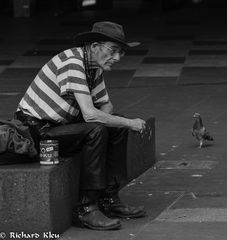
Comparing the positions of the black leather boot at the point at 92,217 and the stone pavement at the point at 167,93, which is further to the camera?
the stone pavement at the point at 167,93

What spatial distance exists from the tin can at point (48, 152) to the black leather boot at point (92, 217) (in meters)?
0.39

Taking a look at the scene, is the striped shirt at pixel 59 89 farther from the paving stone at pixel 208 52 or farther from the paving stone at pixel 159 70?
the paving stone at pixel 208 52

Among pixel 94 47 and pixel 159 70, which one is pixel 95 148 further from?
pixel 159 70

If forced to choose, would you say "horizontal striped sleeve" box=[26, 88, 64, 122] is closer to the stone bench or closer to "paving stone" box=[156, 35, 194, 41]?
the stone bench

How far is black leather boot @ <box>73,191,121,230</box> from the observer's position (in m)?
6.19

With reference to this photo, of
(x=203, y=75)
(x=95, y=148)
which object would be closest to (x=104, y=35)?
(x=95, y=148)

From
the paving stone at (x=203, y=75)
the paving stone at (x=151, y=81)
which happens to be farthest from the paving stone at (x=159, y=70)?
the paving stone at (x=151, y=81)

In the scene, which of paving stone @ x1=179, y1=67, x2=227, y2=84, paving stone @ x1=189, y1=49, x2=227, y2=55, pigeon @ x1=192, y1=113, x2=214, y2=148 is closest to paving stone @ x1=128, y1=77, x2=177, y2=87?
paving stone @ x1=179, y1=67, x2=227, y2=84

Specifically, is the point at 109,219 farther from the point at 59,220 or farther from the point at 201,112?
the point at 201,112

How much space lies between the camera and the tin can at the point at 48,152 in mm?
6008

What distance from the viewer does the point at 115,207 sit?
652 centimetres

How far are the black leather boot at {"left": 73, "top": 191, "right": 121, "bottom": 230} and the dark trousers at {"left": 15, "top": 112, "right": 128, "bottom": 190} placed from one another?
9 cm

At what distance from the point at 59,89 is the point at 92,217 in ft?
3.08

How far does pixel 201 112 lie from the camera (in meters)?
10.7
